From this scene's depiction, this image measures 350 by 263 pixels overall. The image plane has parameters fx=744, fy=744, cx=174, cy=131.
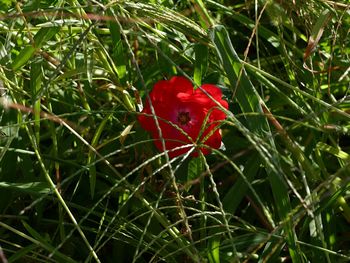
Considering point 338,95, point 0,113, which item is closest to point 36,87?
point 0,113

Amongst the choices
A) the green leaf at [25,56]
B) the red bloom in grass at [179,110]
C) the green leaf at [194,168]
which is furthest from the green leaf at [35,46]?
the green leaf at [194,168]

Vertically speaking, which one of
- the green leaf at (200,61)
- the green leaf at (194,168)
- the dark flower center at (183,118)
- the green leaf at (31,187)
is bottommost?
the green leaf at (31,187)

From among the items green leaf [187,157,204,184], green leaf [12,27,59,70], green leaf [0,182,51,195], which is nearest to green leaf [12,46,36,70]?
green leaf [12,27,59,70]

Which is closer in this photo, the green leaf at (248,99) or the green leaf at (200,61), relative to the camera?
the green leaf at (248,99)

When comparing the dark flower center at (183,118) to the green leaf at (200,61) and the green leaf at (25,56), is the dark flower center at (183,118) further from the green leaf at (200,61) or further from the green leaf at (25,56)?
the green leaf at (25,56)

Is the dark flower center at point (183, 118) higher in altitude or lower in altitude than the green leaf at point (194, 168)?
higher

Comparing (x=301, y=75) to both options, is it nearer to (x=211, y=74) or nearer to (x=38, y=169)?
(x=211, y=74)

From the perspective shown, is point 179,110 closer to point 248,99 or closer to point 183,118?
point 183,118
